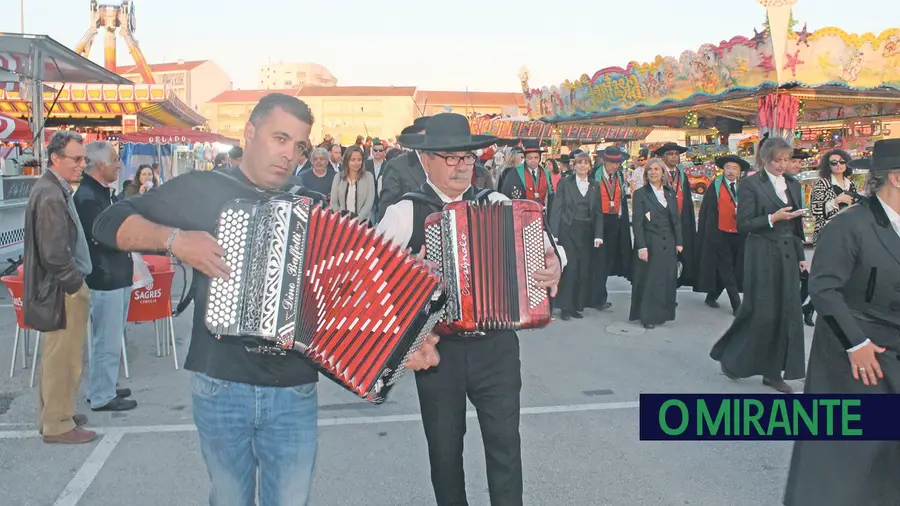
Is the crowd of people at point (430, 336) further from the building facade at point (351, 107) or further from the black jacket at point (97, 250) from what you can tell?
the building facade at point (351, 107)

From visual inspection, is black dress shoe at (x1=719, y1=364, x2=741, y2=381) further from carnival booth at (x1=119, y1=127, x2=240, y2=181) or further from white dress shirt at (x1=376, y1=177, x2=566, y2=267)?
carnival booth at (x1=119, y1=127, x2=240, y2=181)

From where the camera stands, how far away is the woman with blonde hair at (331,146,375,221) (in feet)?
31.4

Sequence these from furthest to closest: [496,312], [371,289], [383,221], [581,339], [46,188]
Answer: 1. [581,339]
2. [46,188]
3. [383,221]
4. [496,312]
5. [371,289]

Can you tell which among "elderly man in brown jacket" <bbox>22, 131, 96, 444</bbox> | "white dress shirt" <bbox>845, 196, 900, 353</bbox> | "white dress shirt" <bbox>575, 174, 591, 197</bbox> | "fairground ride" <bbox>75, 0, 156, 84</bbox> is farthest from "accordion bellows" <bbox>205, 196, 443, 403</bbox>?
"fairground ride" <bbox>75, 0, 156, 84</bbox>

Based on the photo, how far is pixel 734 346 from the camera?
5.73 m

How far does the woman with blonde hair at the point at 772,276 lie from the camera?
5434 millimetres

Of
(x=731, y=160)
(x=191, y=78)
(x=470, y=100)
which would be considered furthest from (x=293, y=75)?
(x=731, y=160)

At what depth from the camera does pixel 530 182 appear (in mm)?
10203

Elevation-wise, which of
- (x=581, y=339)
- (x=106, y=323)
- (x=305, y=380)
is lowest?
(x=581, y=339)

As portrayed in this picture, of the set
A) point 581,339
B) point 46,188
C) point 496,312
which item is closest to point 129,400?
point 46,188

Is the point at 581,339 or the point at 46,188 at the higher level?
the point at 46,188

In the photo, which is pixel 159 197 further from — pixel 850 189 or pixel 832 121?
pixel 832 121

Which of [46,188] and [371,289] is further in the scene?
[46,188]

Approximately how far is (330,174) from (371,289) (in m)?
8.46
